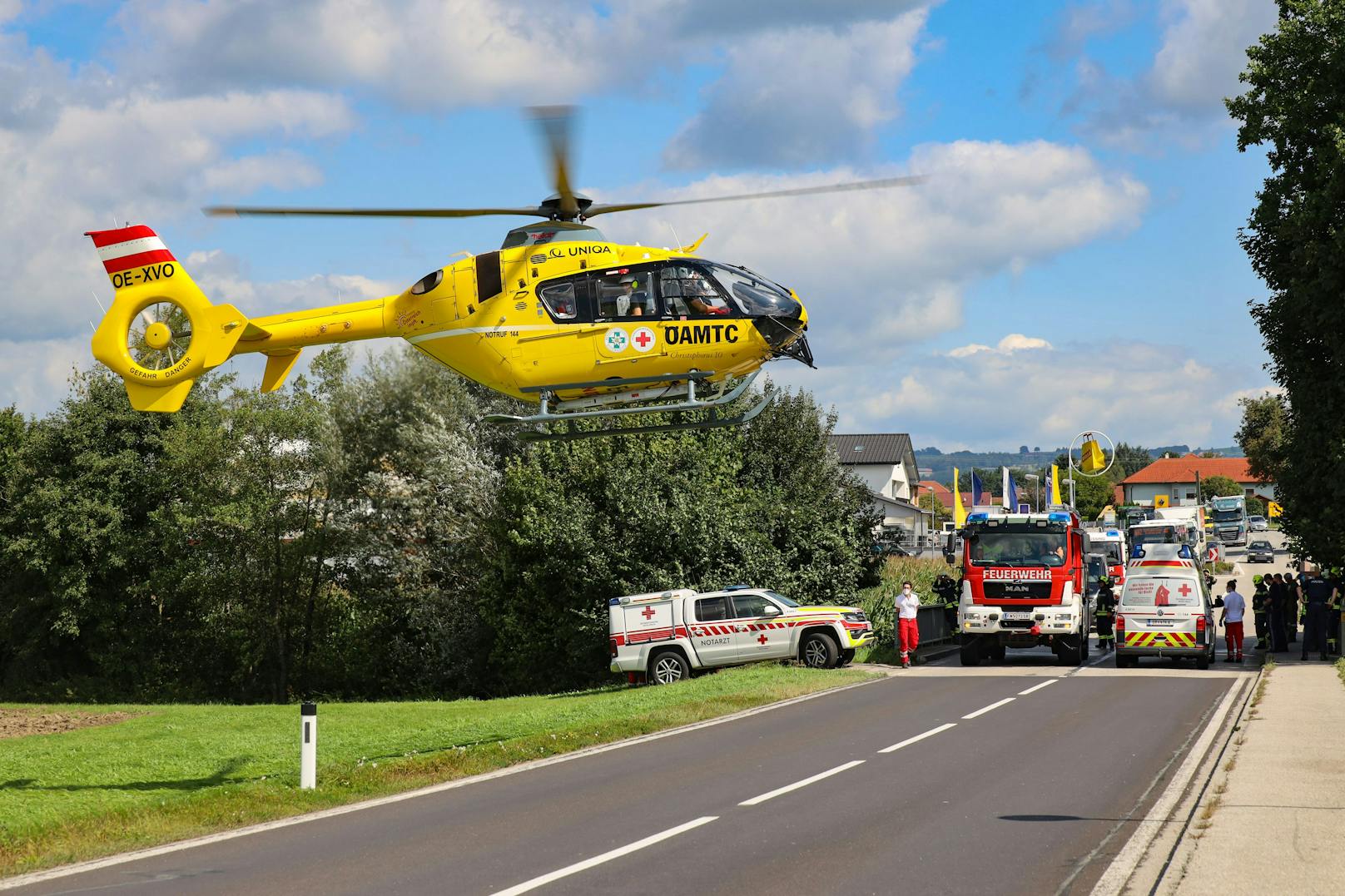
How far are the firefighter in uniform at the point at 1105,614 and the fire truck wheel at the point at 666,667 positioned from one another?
11.5 meters

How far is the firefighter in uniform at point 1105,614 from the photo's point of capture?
3219 cm

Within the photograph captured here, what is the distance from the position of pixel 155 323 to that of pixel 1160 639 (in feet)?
65.3

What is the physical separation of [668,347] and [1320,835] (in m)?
8.41

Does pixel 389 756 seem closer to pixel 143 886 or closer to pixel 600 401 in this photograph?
pixel 600 401

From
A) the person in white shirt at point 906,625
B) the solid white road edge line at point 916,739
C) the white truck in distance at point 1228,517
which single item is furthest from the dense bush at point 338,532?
the white truck in distance at point 1228,517

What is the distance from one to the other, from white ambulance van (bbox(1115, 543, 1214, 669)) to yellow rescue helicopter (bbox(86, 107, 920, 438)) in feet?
44.5

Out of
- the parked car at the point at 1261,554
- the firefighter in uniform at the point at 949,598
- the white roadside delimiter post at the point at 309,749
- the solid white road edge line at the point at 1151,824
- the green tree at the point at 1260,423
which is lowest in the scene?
the solid white road edge line at the point at 1151,824

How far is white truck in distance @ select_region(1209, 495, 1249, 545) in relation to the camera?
87938 mm

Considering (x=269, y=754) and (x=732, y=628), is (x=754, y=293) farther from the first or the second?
(x=732, y=628)

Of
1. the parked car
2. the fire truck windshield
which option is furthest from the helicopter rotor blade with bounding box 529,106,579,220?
the parked car

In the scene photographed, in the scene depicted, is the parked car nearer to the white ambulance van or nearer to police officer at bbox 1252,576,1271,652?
police officer at bbox 1252,576,1271,652

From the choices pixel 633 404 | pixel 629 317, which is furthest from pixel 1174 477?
pixel 629 317

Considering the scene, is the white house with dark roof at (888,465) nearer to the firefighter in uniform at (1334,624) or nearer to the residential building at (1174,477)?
the residential building at (1174,477)

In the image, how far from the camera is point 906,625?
1125 inches
